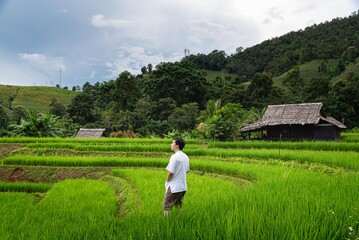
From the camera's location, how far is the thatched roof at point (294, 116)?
65.9 ft

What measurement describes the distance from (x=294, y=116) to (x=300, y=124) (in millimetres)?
750

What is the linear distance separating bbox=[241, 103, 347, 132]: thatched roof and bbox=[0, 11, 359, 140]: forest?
74.9 inches

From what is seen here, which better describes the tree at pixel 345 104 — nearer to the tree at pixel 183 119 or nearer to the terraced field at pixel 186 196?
the terraced field at pixel 186 196

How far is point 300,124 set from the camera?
20.1 m

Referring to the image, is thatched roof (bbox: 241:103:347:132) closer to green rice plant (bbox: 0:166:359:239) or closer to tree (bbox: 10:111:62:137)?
tree (bbox: 10:111:62:137)

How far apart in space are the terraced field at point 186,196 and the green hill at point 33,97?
44.9 metres

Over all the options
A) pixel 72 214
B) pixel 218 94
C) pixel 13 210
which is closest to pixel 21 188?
pixel 13 210

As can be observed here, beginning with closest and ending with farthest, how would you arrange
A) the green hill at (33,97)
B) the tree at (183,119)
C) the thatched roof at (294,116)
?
1. the thatched roof at (294,116)
2. the tree at (183,119)
3. the green hill at (33,97)

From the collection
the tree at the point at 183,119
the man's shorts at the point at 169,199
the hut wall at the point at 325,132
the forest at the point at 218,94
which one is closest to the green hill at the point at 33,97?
the forest at the point at 218,94

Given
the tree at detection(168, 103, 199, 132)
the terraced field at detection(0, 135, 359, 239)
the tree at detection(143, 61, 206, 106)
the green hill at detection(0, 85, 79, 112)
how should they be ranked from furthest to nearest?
the green hill at detection(0, 85, 79, 112) → the tree at detection(143, 61, 206, 106) → the tree at detection(168, 103, 199, 132) → the terraced field at detection(0, 135, 359, 239)

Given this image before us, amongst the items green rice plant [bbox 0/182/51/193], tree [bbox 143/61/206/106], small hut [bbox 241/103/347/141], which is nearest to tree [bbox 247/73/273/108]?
tree [bbox 143/61/206/106]

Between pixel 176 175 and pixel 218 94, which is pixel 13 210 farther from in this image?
pixel 218 94

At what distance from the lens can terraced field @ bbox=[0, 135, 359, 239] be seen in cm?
292

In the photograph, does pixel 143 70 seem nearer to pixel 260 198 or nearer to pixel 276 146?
pixel 276 146
